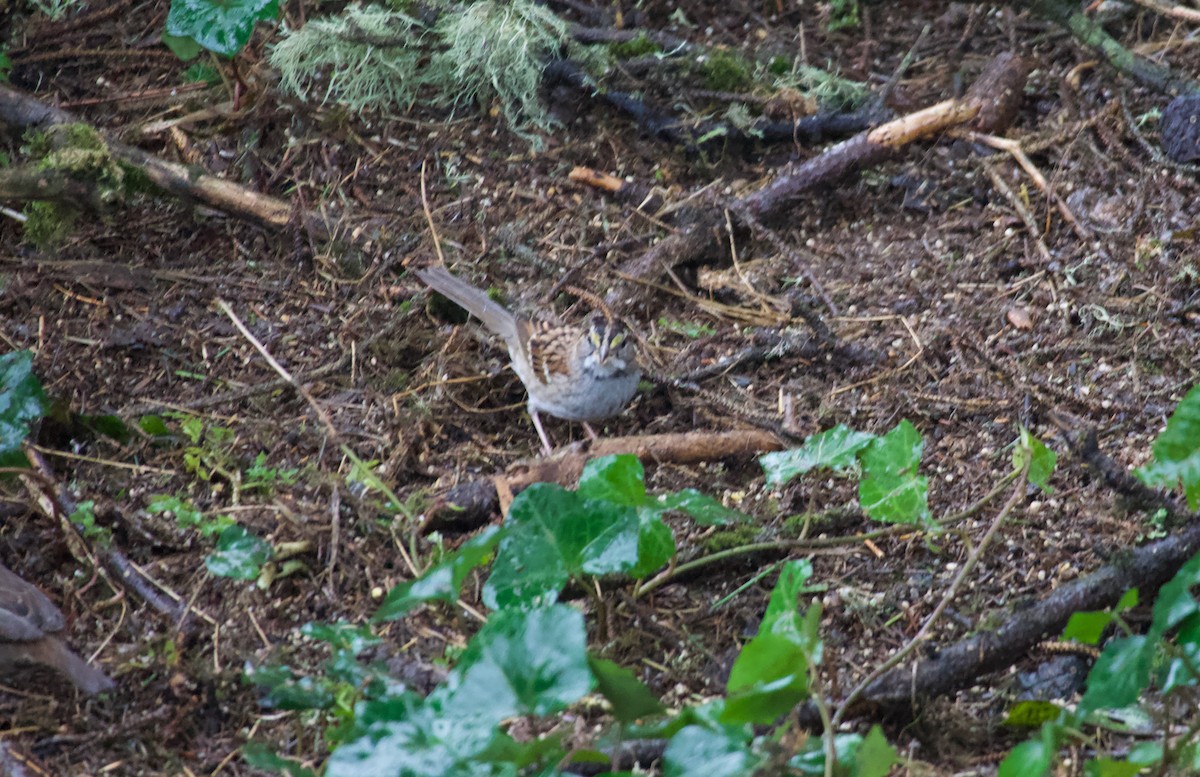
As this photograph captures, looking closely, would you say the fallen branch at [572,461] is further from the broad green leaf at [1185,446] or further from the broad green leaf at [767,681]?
the broad green leaf at [1185,446]

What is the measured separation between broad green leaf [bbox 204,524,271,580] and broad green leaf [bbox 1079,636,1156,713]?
2063 mm

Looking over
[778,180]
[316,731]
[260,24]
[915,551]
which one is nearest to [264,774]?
[316,731]

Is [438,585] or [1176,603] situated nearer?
[1176,603]

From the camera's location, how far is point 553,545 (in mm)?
2615

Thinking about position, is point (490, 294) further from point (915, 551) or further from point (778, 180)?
point (915, 551)

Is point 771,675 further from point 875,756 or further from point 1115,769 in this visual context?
point 1115,769

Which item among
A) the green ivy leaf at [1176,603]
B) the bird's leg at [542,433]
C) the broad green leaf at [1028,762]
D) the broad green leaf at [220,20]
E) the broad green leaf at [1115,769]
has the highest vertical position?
the broad green leaf at [220,20]

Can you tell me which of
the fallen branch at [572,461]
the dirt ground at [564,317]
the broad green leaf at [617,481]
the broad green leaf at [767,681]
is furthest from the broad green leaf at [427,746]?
the fallen branch at [572,461]

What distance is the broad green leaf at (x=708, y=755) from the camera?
6.30 feet

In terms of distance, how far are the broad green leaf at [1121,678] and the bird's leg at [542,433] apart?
2.19m

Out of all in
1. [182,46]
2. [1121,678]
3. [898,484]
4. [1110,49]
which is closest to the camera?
[1121,678]

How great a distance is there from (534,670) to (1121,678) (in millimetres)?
1021

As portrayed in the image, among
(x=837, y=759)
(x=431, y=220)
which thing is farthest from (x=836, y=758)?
(x=431, y=220)

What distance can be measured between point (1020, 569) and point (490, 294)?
89.3 inches
